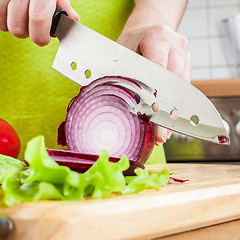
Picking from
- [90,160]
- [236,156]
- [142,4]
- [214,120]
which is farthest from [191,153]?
[90,160]

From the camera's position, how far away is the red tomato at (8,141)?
45.8 inches

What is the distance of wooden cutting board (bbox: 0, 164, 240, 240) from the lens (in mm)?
572

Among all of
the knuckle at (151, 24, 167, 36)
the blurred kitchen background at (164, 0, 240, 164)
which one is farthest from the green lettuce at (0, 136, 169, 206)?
the blurred kitchen background at (164, 0, 240, 164)

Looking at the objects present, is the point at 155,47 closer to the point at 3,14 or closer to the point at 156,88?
the point at 156,88

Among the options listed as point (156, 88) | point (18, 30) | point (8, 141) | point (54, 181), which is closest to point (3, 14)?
point (18, 30)

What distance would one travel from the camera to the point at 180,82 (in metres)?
1.00

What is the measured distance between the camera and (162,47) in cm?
114

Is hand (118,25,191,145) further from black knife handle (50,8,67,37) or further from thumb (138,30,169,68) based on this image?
black knife handle (50,8,67,37)

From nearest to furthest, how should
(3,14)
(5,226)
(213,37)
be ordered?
(5,226)
(3,14)
(213,37)

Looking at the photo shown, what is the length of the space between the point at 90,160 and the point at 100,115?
18 cm

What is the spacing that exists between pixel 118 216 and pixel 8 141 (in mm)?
630

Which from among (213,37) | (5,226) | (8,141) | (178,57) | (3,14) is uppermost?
(213,37)

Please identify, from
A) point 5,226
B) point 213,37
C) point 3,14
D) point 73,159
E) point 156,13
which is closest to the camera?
point 5,226

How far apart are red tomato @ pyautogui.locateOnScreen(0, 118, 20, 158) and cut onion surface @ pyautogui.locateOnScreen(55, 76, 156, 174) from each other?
0.74ft
